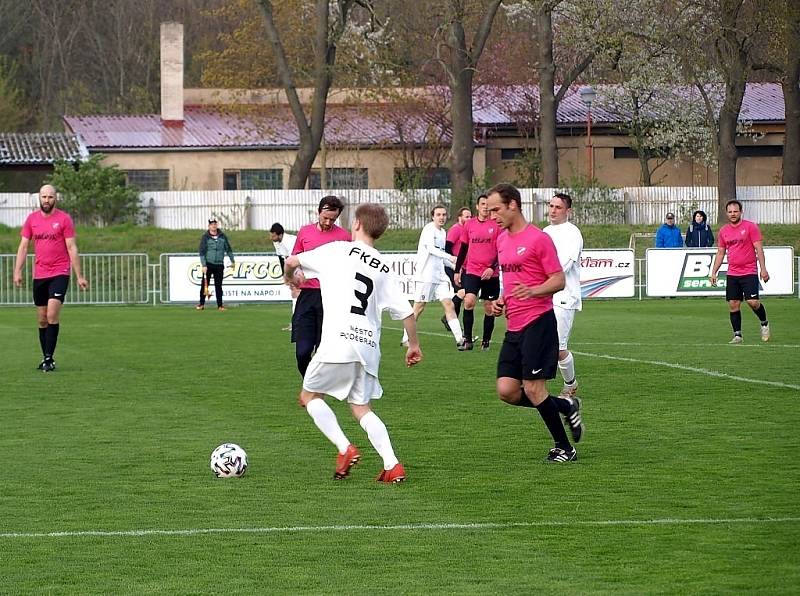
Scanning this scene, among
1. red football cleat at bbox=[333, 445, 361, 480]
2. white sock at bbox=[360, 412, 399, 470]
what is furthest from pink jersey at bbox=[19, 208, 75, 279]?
white sock at bbox=[360, 412, 399, 470]

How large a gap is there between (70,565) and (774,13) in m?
38.6

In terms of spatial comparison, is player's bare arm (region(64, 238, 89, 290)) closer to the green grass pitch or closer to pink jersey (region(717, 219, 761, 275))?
the green grass pitch

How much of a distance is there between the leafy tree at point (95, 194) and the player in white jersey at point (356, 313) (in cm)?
3742

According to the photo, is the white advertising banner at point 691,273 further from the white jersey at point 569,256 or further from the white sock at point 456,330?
the white jersey at point 569,256

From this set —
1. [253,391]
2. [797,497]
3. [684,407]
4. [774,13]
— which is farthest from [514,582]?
[774,13]

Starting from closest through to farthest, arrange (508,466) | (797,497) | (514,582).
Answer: (514,582)
(797,497)
(508,466)

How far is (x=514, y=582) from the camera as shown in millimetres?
6316

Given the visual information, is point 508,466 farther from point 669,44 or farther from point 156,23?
point 156,23

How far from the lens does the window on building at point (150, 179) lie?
5431 cm

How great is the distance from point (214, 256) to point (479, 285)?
44.4ft

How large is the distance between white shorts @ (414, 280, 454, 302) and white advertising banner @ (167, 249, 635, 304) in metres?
12.4

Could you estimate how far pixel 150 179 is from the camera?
54.5 metres

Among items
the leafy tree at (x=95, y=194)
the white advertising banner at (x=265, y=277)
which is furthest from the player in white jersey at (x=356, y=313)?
the leafy tree at (x=95, y=194)

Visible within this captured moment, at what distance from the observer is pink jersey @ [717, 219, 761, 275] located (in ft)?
64.0
